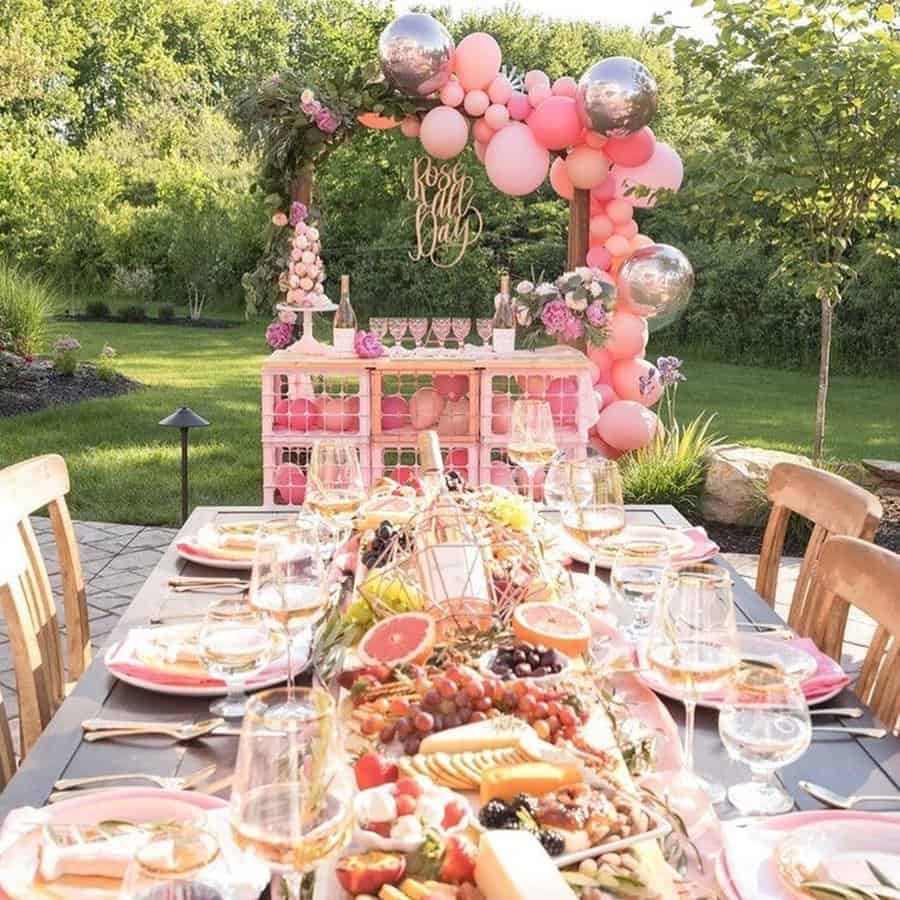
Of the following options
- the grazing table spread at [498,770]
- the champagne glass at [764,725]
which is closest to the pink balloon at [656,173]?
the grazing table spread at [498,770]

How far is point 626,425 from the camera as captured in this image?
6.74 metres

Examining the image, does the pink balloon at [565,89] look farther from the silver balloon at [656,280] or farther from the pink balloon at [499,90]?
the silver balloon at [656,280]

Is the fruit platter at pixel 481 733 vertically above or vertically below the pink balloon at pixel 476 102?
below

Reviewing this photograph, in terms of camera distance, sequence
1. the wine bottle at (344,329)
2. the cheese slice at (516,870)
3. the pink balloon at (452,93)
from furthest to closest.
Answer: the pink balloon at (452,93)
the wine bottle at (344,329)
the cheese slice at (516,870)

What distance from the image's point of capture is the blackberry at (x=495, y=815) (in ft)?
4.41

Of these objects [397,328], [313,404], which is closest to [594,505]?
[397,328]

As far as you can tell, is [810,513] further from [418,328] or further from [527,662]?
[418,328]

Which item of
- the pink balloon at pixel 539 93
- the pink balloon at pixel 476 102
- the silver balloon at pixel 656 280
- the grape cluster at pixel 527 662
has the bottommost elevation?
the grape cluster at pixel 527 662

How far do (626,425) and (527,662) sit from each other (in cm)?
509

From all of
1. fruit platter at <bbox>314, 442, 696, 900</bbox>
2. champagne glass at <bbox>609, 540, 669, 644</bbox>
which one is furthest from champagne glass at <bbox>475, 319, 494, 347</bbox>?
champagne glass at <bbox>609, 540, 669, 644</bbox>

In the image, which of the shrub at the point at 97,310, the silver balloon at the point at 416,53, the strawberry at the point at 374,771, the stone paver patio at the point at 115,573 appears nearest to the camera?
the strawberry at the point at 374,771

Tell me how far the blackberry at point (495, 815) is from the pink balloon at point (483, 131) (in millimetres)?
5604

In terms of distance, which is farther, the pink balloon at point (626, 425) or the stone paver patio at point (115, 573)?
the pink balloon at point (626, 425)

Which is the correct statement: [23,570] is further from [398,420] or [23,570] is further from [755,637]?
[398,420]
